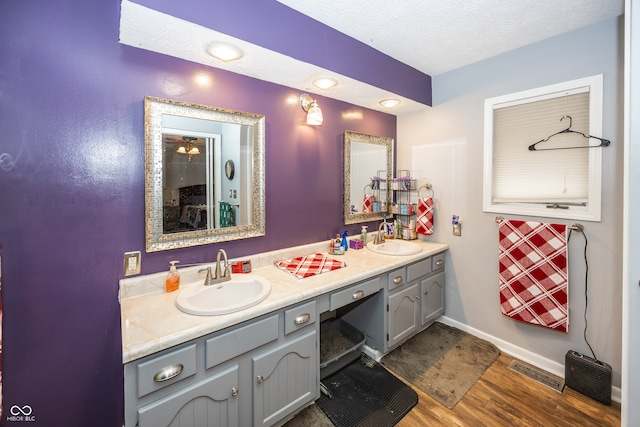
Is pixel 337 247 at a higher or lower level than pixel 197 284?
higher

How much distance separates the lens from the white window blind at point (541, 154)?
70.2 inches

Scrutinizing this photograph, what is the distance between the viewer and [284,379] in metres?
1.38

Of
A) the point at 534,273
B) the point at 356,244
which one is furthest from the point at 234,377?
the point at 534,273

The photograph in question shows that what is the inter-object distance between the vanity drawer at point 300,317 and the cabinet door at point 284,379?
0.07 m

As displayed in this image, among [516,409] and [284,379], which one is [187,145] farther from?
[516,409]

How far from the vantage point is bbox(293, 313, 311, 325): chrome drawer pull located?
1.40m

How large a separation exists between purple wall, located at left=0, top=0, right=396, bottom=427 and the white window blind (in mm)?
2359

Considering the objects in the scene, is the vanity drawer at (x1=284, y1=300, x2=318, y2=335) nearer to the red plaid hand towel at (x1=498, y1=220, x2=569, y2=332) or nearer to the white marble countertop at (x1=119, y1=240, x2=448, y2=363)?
the white marble countertop at (x1=119, y1=240, x2=448, y2=363)

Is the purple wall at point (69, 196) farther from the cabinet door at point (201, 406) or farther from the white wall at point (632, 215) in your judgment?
the white wall at point (632, 215)

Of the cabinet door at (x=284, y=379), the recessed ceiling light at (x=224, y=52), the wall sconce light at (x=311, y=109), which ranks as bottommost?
the cabinet door at (x=284, y=379)

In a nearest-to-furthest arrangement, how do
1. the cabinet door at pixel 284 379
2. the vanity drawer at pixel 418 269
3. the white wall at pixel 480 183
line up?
the cabinet door at pixel 284 379 < the white wall at pixel 480 183 < the vanity drawer at pixel 418 269

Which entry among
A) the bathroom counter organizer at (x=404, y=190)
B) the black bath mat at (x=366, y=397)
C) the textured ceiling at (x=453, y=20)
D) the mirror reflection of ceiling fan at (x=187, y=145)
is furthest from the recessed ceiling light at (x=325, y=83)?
the black bath mat at (x=366, y=397)

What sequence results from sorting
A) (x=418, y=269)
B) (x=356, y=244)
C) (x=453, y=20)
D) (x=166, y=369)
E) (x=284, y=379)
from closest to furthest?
(x=166, y=369)
(x=284, y=379)
(x=453, y=20)
(x=418, y=269)
(x=356, y=244)

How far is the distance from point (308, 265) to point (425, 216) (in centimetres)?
132
